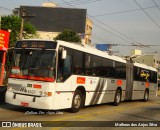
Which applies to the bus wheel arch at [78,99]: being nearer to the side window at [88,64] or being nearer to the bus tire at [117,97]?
the side window at [88,64]

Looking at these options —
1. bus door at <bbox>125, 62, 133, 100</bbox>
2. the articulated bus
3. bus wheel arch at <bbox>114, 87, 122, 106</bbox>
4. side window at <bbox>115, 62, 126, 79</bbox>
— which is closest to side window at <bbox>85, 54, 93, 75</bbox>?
the articulated bus

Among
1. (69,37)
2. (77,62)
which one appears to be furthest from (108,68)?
(69,37)

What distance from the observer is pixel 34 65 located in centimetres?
1277

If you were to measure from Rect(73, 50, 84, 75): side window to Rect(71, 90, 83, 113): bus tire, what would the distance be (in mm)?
898

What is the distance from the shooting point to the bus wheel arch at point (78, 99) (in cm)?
1408

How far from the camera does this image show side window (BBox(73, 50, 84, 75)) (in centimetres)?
1418

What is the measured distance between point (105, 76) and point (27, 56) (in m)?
5.81

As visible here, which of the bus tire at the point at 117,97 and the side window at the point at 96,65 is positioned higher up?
the side window at the point at 96,65

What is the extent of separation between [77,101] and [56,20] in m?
83.5

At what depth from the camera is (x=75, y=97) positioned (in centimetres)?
1424

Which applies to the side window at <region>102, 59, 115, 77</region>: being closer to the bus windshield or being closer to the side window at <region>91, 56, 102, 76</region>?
the side window at <region>91, 56, 102, 76</region>

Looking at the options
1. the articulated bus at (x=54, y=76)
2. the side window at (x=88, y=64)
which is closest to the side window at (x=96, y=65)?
the articulated bus at (x=54, y=76)

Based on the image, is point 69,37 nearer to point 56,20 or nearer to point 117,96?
point 56,20

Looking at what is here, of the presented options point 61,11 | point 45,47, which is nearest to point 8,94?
point 45,47
